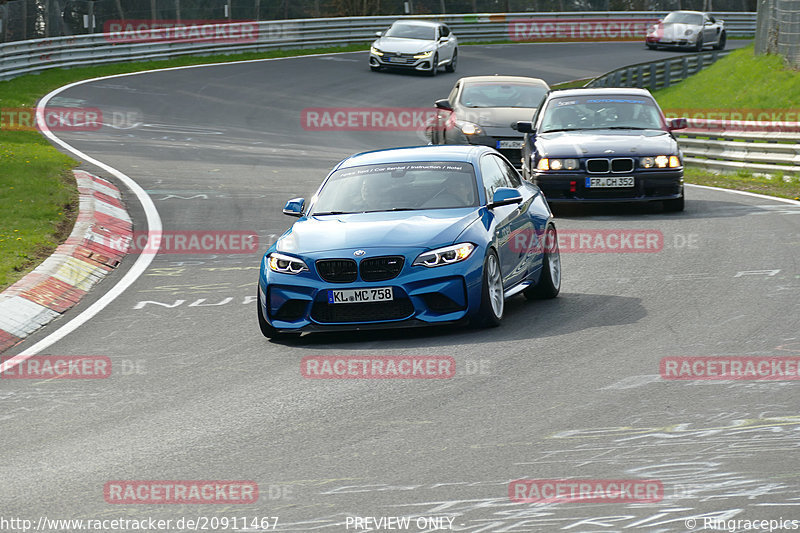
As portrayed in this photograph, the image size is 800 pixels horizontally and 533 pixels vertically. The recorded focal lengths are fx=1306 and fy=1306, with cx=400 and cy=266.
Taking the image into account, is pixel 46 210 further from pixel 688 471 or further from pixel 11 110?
pixel 11 110

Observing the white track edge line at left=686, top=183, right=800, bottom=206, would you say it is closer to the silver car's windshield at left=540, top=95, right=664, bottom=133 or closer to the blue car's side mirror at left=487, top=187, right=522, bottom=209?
the silver car's windshield at left=540, top=95, right=664, bottom=133

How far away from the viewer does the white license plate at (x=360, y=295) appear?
967 cm

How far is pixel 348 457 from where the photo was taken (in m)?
6.56

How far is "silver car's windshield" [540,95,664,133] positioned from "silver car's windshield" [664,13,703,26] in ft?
118

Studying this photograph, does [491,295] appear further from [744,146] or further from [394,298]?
[744,146]

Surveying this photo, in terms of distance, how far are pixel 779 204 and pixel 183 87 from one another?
843 inches

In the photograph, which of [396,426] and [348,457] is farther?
[396,426]

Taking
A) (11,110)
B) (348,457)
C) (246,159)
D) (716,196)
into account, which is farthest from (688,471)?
(11,110)
